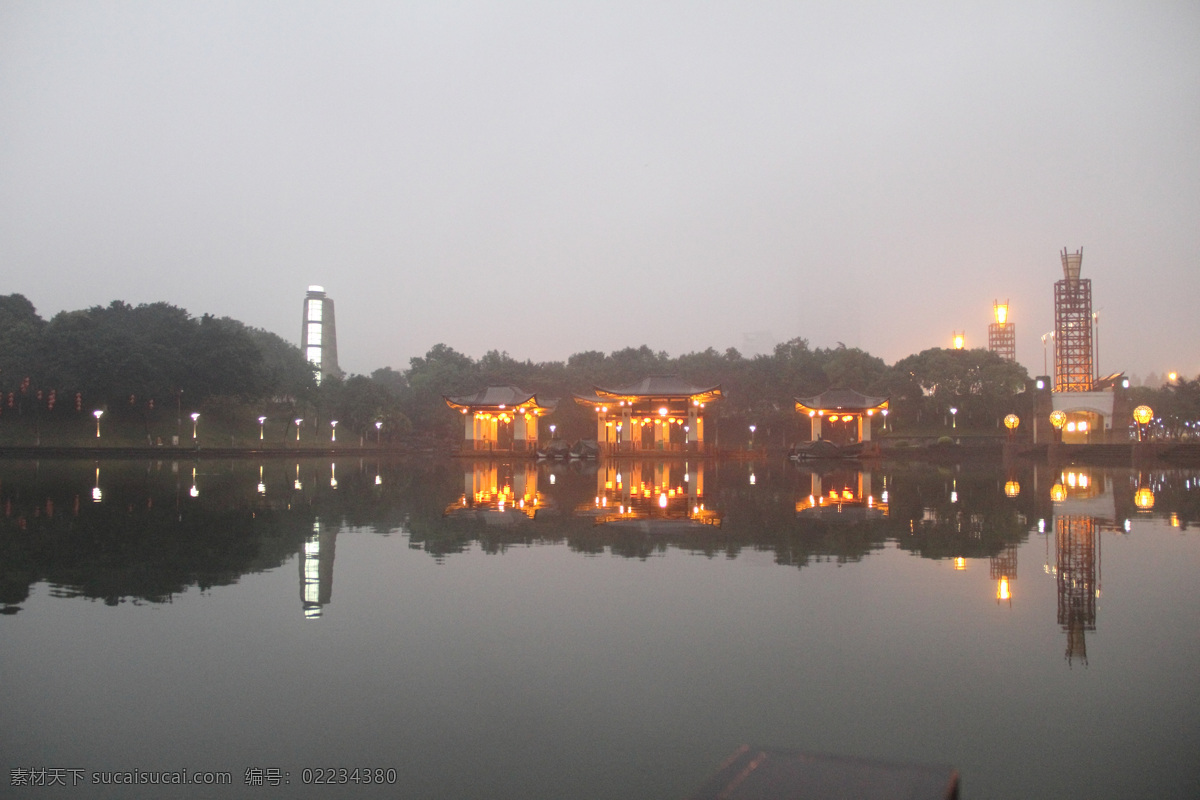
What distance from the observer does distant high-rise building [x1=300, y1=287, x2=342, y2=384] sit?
121812 millimetres

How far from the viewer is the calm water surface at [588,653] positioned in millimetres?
3789

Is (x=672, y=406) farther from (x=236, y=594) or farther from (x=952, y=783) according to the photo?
(x=952, y=783)

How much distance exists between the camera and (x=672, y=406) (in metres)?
40.0

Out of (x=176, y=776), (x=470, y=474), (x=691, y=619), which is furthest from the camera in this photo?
(x=470, y=474)

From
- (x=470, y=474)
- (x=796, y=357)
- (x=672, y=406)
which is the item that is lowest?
(x=470, y=474)

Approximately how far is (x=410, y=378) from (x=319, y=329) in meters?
67.7

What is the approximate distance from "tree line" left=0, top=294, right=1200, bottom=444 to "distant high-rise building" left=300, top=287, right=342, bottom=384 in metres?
64.5

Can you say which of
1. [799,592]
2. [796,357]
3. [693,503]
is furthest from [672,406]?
[799,592]

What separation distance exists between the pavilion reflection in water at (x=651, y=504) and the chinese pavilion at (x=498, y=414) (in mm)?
16561

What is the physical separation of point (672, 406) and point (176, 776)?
36.7 metres

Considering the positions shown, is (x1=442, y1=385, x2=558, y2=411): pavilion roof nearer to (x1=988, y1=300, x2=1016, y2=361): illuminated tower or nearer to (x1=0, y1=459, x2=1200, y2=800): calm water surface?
(x1=0, y1=459, x2=1200, y2=800): calm water surface

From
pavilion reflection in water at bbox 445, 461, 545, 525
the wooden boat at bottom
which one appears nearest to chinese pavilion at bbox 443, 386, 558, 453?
the wooden boat at bottom

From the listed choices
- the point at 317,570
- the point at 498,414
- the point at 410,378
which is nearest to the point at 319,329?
the point at 410,378

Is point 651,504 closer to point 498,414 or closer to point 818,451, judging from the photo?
point 818,451
